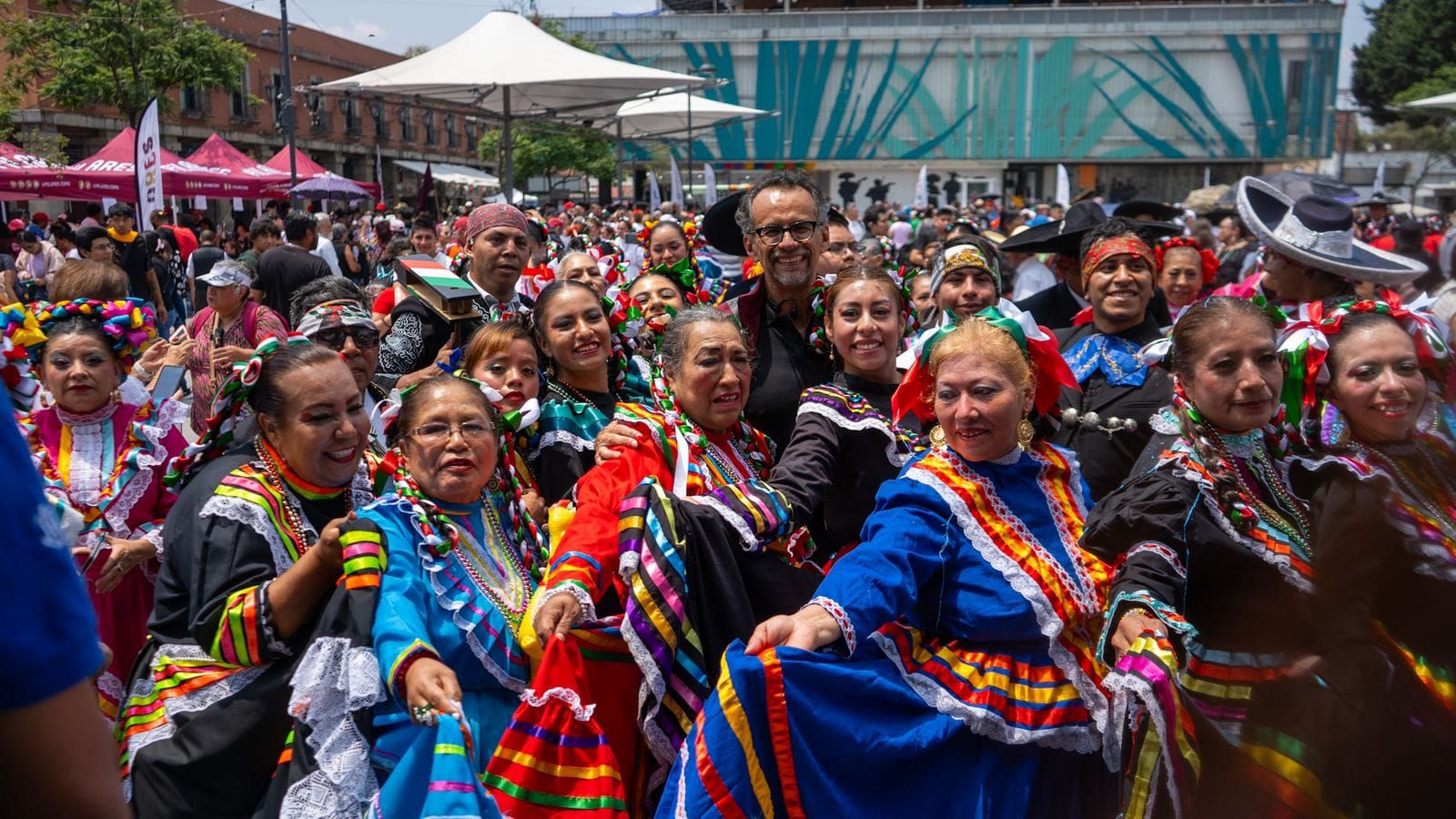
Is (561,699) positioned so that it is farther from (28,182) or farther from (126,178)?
(28,182)

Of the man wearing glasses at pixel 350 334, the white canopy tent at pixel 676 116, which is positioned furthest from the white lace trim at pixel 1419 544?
the white canopy tent at pixel 676 116

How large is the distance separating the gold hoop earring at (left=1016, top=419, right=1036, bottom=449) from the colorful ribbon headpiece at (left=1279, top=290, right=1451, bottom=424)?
772mm

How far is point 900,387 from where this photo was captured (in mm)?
3275

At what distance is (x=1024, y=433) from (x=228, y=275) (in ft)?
18.5

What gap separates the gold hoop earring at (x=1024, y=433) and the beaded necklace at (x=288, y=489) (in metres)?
1.98

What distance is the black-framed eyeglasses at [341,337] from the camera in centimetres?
434

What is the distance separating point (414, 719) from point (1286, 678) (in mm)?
2158

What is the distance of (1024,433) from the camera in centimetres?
311

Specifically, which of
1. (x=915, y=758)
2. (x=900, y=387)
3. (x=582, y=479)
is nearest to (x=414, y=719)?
(x=582, y=479)

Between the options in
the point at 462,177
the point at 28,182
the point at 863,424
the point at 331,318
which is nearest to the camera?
the point at 863,424

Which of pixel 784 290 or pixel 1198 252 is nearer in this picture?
pixel 784 290

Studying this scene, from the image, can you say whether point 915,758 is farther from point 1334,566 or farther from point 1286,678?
point 1334,566

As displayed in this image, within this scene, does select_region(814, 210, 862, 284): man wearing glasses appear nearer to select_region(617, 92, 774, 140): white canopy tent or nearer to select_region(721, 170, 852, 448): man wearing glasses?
select_region(721, 170, 852, 448): man wearing glasses

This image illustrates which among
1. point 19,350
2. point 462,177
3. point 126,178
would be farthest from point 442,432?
point 462,177
